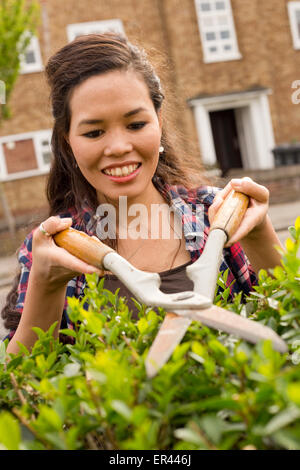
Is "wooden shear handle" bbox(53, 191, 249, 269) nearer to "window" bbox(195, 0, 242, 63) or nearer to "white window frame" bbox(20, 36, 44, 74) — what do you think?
"white window frame" bbox(20, 36, 44, 74)

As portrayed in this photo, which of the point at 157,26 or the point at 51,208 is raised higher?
the point at 157,26

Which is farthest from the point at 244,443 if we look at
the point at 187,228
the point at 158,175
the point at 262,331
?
the point at 158,175

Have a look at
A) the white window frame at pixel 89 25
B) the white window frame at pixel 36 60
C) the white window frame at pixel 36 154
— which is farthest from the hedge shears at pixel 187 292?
the white window frame at pixel 89 25

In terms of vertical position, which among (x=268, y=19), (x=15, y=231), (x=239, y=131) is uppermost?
(x=268, y=19)

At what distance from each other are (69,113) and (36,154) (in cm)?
1501

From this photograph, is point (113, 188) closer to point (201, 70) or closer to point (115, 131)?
point (115, 131)

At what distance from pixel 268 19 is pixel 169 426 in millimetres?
18878

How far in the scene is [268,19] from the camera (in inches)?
699

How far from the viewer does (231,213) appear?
1.08m

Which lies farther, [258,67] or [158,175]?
[258,67]

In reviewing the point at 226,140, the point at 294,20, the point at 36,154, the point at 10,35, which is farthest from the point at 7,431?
the point at 294,20

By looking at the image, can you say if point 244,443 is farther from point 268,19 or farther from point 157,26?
point 268,19

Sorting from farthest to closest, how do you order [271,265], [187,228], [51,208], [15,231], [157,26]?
1. [157,26]
2. [15,231]
3. [51,208]
4. [187,228]
5. [271,265]

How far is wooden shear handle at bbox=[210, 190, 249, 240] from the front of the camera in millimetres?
1042
